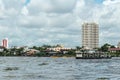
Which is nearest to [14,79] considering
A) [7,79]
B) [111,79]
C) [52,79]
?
[7,79]

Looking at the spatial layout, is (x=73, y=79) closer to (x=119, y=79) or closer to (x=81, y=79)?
(x=81, y=79)

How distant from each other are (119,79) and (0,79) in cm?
1930

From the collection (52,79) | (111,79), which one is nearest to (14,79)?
(52,79)

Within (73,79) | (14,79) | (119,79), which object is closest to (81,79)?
(73,79)

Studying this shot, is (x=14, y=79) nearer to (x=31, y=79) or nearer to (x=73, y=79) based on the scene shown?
(x=31, y=79)

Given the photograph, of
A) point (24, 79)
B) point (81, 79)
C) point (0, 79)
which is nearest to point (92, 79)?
point (81, 79)

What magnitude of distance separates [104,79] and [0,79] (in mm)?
16687

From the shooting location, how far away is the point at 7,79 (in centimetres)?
6175

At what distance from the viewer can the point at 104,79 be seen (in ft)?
204

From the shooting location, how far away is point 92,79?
63.0 meters

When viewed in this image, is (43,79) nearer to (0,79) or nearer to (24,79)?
(24,79)

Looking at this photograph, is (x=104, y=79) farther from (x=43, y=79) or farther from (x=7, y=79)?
(x=7, y=79)

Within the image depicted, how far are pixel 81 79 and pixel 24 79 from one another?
9405 millimetres

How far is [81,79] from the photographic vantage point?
63.3m
